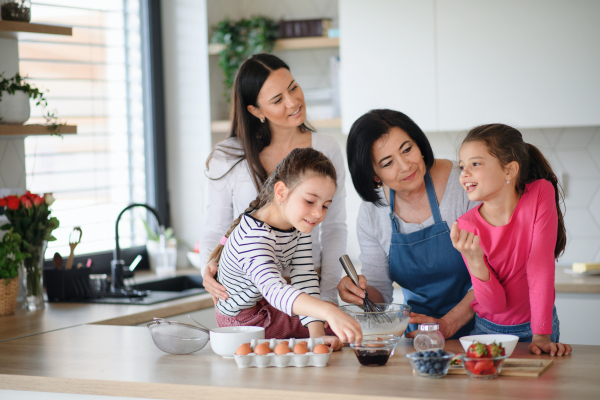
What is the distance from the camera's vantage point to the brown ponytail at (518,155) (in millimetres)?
1639

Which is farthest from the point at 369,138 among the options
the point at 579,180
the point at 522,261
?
the point at 579,180

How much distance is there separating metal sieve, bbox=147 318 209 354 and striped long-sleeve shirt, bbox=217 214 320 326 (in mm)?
170

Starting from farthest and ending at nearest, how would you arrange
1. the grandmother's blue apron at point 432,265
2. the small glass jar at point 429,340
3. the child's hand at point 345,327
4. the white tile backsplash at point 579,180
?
1. the white tile backsplash at point 579,180
2. the grandmother's blue apron at point 432,265
3. the small glass jar at point 429,340
4. the child's hand at point 345,327

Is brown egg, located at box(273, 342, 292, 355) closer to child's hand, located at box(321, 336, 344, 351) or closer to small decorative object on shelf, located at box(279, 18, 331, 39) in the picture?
child's hand, located at box(321, 336, 344, 351)

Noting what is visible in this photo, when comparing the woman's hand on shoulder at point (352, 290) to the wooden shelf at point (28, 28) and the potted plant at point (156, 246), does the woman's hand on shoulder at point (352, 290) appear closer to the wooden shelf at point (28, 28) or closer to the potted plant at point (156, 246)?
the wooden shelf at point (28, 28)

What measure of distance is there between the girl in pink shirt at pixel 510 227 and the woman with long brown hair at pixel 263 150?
432 mm

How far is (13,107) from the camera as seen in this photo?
237 centimetres

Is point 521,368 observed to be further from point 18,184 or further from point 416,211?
point 18,184

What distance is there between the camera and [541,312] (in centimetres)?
152

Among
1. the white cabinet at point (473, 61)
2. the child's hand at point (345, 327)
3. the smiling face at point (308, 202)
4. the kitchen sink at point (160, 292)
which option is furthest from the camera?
the white cabinet at point (473, 61)

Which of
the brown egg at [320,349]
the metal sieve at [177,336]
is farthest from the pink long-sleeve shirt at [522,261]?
the metal sieve at [177,336]

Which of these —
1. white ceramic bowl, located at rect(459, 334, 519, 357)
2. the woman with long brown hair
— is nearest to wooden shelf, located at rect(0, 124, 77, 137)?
the woman with long brown hair

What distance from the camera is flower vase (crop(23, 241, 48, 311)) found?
7.79ft

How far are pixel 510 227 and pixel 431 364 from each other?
522 millimetres
